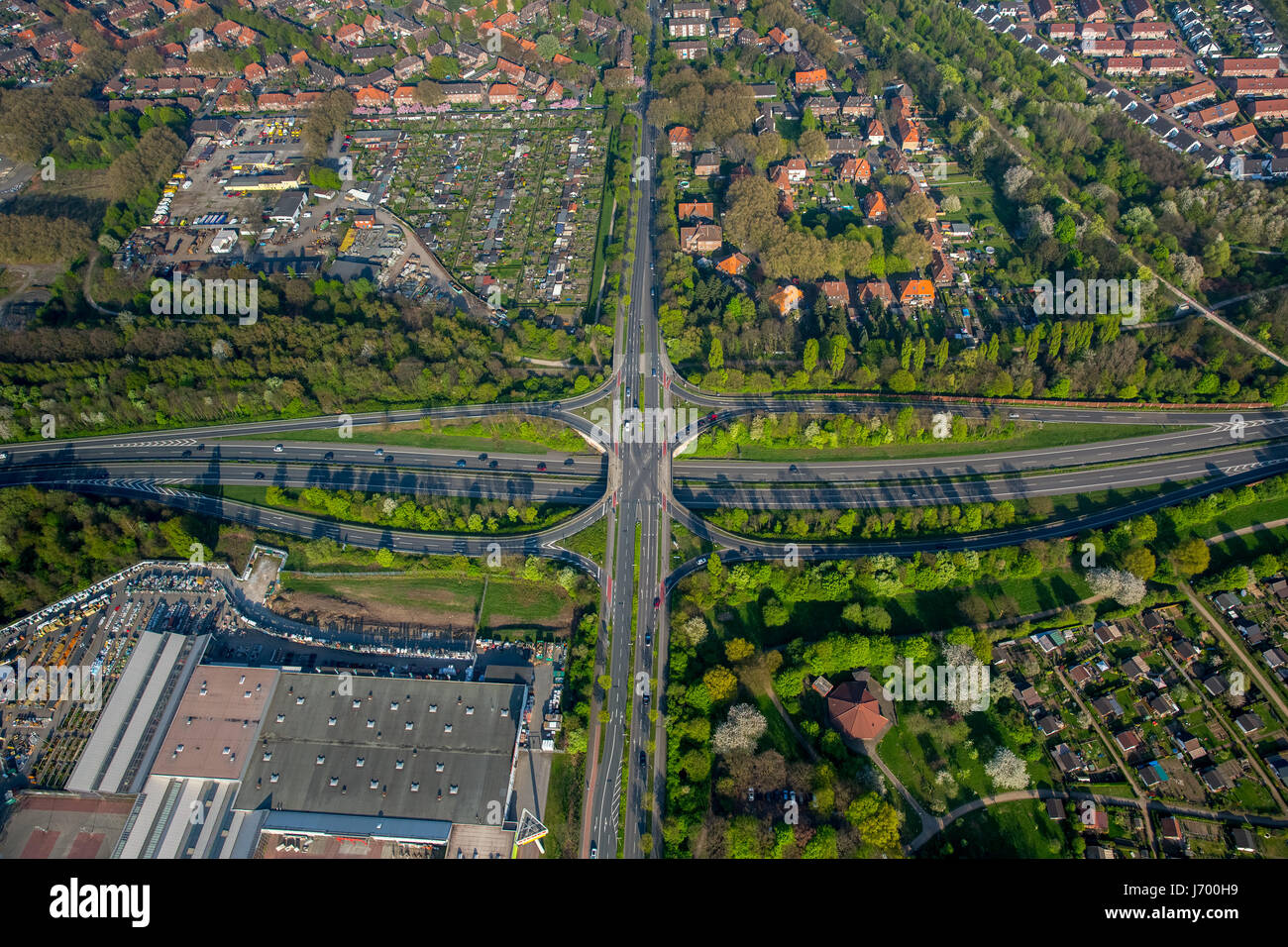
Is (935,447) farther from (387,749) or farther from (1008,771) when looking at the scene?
(387,749)

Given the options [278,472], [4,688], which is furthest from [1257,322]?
[4,688]

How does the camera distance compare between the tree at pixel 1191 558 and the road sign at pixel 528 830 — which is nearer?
the road sign at pixel 528 830

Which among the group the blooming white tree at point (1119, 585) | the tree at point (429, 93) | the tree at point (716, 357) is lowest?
the blooming white tree at point (1119, 585)

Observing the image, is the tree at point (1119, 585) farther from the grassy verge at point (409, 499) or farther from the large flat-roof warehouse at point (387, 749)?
the large flat-roof warehouse at point (387, 749)

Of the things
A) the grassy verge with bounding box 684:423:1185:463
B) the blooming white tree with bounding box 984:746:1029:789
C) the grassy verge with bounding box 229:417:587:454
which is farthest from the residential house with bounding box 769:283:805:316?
the blooming white tree with bounding box 984:746:1029:789

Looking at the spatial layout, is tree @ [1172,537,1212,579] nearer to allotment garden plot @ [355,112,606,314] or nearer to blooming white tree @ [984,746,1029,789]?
blooming white tree @ [984,746,1029,789]

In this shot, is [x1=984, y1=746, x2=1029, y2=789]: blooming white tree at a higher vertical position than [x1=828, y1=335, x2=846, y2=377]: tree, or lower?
lower

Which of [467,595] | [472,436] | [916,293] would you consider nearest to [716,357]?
[916,293]

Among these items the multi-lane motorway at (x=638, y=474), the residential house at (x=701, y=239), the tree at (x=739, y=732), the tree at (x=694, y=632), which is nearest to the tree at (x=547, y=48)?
the residential house at (x=701, y=239)
